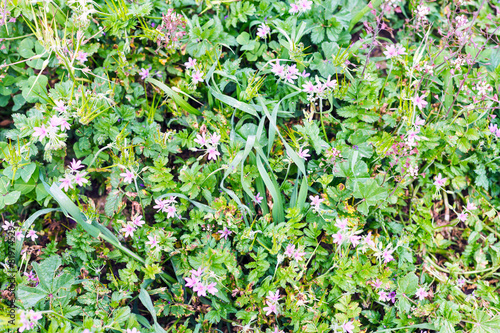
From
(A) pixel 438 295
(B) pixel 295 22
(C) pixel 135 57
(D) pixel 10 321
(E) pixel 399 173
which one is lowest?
(A) pixel 438 295

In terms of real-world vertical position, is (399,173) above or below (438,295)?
above

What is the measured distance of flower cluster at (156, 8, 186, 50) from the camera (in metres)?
2.77

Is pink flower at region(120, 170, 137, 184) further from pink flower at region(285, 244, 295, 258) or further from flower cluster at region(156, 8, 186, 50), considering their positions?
pink flower at region(285, 244, 295, 258)

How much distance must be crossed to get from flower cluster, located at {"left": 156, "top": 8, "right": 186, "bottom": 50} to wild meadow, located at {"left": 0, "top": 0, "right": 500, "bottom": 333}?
15 mm

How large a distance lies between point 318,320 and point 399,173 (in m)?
1.32

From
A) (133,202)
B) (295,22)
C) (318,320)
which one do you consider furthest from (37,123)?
(318,320)

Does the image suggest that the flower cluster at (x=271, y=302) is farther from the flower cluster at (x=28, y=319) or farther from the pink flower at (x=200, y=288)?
the flower cluster at (x=28, y=319)

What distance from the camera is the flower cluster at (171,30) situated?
9.08 feet

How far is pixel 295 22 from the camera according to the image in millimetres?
2898

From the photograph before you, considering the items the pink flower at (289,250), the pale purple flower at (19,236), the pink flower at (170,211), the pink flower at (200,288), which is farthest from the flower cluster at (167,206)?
the pale purple flower at (19,236)

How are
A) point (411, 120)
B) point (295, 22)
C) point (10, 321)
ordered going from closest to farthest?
point (10, 321) → point (411, 120) → point (295, 22)

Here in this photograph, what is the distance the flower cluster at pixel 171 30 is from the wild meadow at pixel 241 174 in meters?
0.01

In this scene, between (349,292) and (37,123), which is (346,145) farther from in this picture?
(37,123)

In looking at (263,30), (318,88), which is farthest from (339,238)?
(263,30)
